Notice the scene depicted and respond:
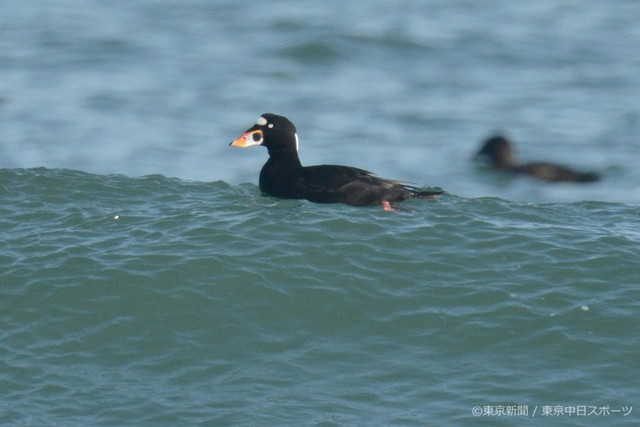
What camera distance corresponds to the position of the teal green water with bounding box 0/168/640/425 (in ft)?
29.1

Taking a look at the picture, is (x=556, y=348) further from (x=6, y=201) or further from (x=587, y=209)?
(x=6, y=201)

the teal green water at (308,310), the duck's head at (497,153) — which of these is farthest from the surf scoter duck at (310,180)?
the duck's head at (497,153)

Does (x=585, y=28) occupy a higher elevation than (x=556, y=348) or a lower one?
higher

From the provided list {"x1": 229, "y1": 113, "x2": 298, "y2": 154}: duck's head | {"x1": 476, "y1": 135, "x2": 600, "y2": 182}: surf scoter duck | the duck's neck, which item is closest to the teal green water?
the duck's neck

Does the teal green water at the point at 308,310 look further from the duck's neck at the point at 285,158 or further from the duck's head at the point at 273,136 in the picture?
the duck's head at the point at 273,136

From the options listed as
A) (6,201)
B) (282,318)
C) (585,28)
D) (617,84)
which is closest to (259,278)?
(282,318)

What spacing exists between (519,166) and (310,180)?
19.8 ft

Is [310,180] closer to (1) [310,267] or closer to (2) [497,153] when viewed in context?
(1) [310,267]

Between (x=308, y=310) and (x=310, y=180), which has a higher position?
(x=310, y=180)

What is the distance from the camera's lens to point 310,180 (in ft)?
42.8

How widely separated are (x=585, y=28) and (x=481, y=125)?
6.87 meters

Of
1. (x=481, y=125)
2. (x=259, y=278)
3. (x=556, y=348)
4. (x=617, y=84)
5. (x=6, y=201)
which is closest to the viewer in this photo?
(x=556, y=348)

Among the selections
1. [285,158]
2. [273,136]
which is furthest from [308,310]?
[273,136]

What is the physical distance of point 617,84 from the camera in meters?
22.9
